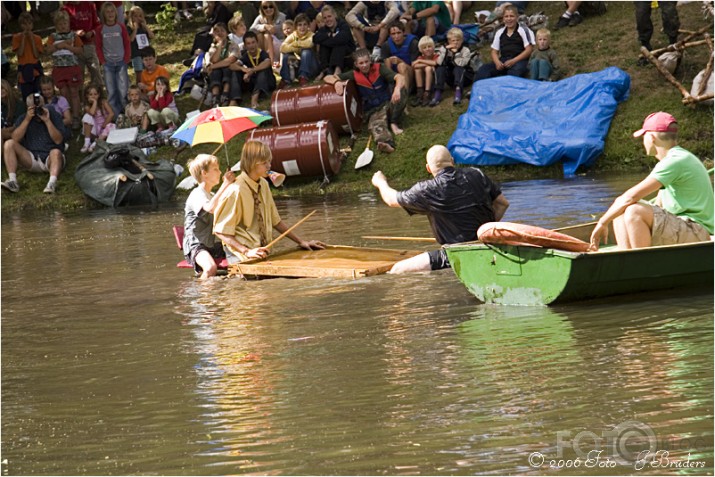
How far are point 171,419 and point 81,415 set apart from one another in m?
0.58

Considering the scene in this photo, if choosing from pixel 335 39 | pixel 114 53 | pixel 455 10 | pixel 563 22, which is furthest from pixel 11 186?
pixel 563 22

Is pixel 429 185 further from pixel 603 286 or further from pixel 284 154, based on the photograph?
pixel 284 154

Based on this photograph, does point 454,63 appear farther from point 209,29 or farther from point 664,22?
point 209,29

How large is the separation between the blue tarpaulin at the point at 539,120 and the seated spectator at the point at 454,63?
689 mm

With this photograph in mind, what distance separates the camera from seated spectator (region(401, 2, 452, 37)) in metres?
20.6

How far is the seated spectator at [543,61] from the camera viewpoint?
19328 millimetres

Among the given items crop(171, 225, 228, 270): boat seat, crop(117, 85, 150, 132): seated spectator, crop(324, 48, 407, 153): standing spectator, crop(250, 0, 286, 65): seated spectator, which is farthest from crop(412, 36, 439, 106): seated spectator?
crop(171, 225, 228, 270): boat seat

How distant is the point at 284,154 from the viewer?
733 inches

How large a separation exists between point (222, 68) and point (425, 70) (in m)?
3.63

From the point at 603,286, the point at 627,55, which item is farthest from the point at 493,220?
the point at 627,55

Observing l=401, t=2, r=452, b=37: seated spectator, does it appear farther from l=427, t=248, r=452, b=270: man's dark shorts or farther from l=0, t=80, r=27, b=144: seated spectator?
l=427, t=248, r=452, b=270: man's dark shorts

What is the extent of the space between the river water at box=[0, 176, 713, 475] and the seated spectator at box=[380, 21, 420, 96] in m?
9.28

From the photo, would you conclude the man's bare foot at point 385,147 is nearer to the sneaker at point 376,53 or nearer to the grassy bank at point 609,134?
the grassy bank at point 609,134

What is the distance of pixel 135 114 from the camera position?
20859 millimetres
